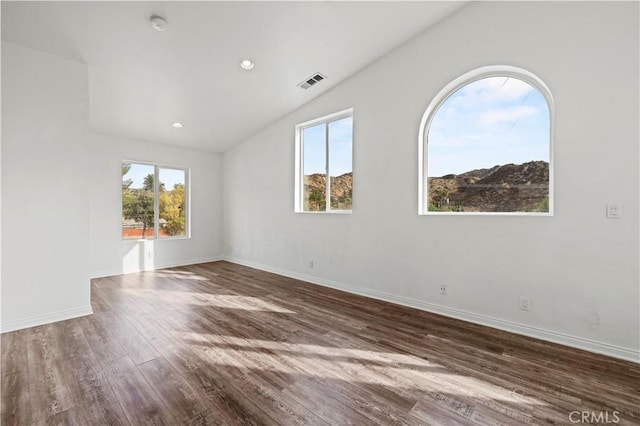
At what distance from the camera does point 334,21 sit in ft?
9.86

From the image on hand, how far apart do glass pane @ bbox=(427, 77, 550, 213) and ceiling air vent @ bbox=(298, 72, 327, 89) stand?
1.66 meters

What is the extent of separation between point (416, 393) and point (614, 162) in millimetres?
2424

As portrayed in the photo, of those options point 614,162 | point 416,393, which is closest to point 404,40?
point 614,162

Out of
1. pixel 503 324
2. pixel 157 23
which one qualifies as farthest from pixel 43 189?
pixel 503 324

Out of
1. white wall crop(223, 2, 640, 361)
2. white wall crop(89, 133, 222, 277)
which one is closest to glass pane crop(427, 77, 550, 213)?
white wall crop(223, 2, 640, 361)

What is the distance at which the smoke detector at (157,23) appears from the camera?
2.63 metres

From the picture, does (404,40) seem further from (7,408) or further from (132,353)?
(7,408)

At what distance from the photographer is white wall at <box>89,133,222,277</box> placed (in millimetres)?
4867

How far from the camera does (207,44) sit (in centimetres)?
307

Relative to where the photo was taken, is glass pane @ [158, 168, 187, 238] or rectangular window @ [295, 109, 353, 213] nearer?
rectangular window @ [295, 109, 353, 213]

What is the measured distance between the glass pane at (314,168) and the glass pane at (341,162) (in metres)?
0.16

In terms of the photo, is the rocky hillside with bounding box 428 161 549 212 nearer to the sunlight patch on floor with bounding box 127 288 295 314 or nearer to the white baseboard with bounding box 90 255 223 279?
the sunlight patch on floor with bounding box 127 288 295 314

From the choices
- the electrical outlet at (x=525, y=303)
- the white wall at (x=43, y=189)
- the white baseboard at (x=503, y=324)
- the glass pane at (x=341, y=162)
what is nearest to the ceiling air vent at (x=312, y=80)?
the glass pane at (x=341, y=162)

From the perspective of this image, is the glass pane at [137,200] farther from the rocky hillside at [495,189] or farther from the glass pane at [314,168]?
the rocky hillside at [495,189]
